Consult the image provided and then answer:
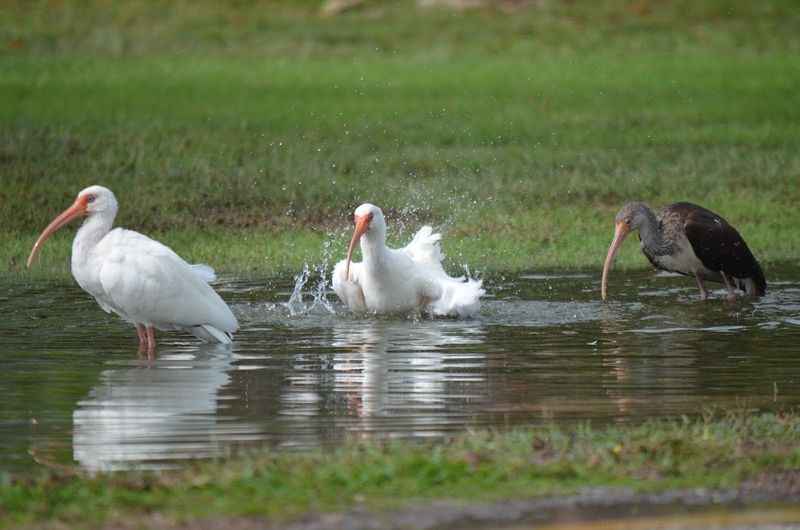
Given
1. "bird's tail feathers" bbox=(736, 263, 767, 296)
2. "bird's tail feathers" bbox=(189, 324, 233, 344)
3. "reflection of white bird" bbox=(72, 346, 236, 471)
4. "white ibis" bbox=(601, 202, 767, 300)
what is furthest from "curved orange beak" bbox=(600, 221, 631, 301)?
"reflection of white bird" bbox=(72, 346, 236, 471)

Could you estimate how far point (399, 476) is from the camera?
6141 millimetres

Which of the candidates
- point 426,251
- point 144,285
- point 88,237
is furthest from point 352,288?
point 88,237

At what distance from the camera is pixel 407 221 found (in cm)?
1584

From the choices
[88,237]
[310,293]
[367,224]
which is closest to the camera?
[88,237]

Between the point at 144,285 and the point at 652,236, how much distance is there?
425cm

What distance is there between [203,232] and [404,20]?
1329 centimetres

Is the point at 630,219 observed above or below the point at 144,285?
above

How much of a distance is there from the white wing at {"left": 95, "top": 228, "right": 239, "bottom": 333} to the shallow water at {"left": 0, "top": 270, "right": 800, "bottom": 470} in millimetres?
202

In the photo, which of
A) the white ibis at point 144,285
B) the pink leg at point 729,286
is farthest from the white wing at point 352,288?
the pink leg at point 729,286

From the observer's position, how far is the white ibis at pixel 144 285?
9992 millimetres

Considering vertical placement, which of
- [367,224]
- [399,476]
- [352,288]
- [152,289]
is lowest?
[399,476]

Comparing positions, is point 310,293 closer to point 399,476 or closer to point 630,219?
point 630,219

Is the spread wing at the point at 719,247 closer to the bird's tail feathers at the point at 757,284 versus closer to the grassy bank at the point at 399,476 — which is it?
the bird's tail feathers at the point at 757,284

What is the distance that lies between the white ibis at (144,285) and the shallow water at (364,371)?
0.55 ft
